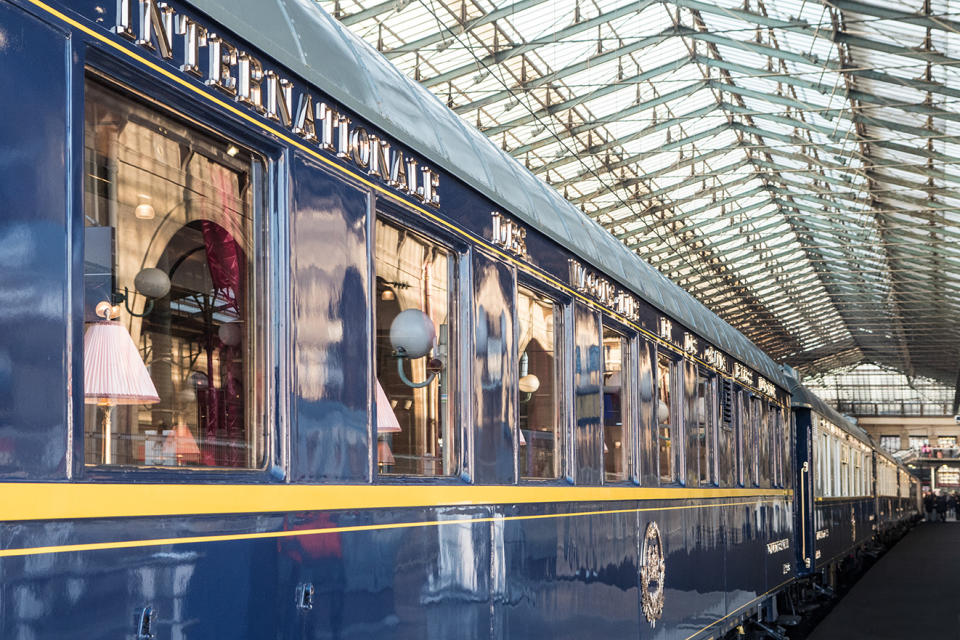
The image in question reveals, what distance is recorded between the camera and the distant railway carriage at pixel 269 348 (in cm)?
240

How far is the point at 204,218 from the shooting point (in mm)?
3051

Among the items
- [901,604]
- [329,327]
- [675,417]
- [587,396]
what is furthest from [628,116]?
[329,327]

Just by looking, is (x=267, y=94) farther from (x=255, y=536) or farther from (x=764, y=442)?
(x=764, y=442)

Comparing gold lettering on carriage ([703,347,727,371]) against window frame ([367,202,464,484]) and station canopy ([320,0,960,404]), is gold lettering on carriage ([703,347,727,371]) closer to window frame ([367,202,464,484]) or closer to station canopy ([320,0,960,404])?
window frame ([367,202,464,484])

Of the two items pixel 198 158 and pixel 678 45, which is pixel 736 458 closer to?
pixel 198 158

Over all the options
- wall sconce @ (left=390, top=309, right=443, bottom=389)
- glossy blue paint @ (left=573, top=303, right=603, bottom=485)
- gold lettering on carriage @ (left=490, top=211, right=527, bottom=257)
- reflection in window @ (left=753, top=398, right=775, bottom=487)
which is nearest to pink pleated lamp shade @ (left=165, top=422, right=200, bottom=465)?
wall sconce @ (left=390, top=309, right=443, bottom=389)

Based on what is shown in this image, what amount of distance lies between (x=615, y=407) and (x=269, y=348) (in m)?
3.92

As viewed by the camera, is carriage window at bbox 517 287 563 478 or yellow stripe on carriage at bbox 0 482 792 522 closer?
yellow stripe on carriage at bbox 0 482 792 522

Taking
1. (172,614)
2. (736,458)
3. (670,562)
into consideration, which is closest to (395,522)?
(172,614)

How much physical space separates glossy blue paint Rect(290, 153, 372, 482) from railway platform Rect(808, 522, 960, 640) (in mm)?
12489

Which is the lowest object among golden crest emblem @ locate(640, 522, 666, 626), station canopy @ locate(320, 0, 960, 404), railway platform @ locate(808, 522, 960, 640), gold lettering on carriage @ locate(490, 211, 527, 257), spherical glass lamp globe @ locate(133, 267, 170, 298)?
railway platform @ locate(808, 522, 960, 640)

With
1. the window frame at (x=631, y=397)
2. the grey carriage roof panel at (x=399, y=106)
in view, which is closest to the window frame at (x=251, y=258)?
the grey carriage roof panel at (x=399, y=106)

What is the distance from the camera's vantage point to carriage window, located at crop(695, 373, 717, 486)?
30.1 ft

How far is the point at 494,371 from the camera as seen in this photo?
4.95 m
